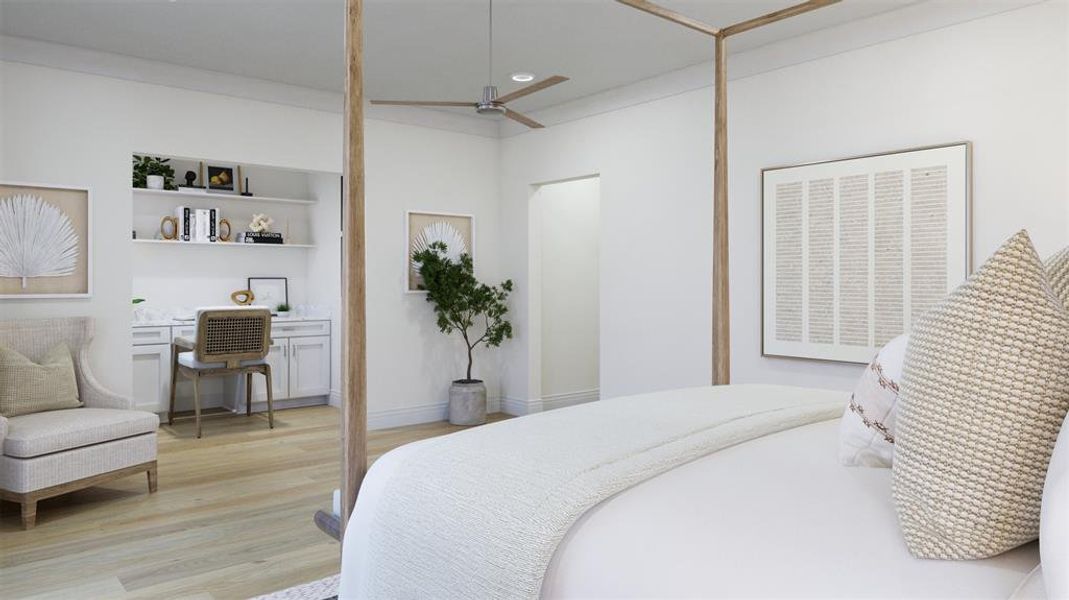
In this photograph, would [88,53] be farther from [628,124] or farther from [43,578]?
[628,124]

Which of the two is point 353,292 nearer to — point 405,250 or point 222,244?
point 405,250

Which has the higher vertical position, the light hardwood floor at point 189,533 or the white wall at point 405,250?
the white wall at point 405,250

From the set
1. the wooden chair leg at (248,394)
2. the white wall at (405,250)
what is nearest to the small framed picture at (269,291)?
the wooden chair leg at (248,394)

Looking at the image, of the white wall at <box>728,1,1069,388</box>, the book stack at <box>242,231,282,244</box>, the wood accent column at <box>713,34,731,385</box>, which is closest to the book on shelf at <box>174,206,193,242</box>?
the book stack at <box>242,231,282,244</box>

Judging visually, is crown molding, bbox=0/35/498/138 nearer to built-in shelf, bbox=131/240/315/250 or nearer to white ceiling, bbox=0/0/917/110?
white ceiling, bbox=0/0/917/110

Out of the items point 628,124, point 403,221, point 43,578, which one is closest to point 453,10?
point 628,124

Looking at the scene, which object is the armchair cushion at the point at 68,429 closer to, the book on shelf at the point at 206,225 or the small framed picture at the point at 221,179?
the book on shelf at the point at 206,225

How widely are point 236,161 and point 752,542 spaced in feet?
15.5

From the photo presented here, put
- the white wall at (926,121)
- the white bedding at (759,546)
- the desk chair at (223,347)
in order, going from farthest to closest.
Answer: the desk chair at (223,347), the white wall at (926,121), the white bedding at (759,546)

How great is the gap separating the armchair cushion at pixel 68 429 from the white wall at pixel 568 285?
312cm

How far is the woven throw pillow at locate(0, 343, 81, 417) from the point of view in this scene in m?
3.54

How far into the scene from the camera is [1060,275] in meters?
1.02

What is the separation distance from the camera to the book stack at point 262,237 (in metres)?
6.36

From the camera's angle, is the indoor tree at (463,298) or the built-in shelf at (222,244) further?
the built-in shelf at (222,244)
